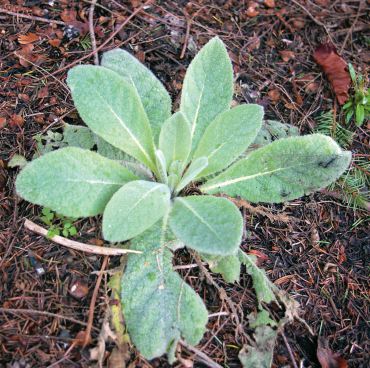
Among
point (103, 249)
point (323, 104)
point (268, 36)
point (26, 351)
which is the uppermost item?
point (268, 36)

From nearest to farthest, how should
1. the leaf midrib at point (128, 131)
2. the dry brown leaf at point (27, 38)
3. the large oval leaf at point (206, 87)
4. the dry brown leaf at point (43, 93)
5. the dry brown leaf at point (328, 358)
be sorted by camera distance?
the dry brown leaf at point (328, 358) → the leaf midrib at point (128, 131) → the large oval leaf at point (206, 87) → the dry brown leaf at point (43, 93) → the dry brown leaf at point (27, 38)

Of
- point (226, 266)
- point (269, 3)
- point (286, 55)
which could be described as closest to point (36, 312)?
point (226, 266)

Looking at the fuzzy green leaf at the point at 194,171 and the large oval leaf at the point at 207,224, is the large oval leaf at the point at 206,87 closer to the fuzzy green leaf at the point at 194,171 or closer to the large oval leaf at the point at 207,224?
the fuzzy green leaf at the point at 194,171

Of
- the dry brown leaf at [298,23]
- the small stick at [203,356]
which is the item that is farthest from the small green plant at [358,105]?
the small stick at [203,356]

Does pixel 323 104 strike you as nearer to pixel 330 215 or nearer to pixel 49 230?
pixel 330 215

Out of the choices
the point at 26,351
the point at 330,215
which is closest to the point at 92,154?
the point at 26,351

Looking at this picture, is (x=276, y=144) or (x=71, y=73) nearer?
(x=71, y=73)
